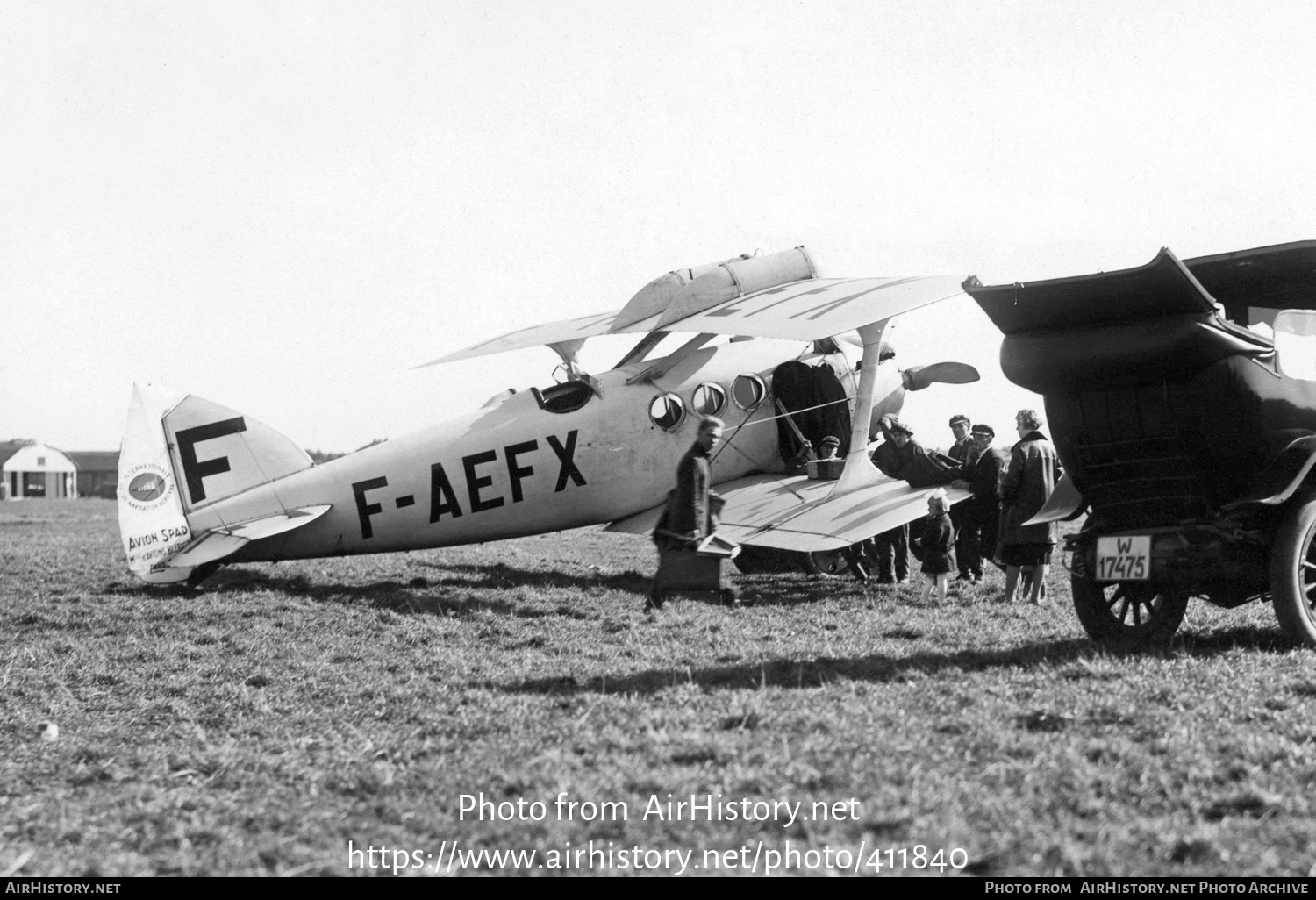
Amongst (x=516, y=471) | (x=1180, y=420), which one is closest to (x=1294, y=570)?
(x=1180, y=420)

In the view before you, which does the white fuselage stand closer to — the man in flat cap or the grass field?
the man in flat cap

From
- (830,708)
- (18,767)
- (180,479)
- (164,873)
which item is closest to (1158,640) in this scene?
(830,708)

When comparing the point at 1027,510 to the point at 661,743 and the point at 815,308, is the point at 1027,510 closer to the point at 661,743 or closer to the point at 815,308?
the point at 815,308

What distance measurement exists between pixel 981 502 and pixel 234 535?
8.03 meters

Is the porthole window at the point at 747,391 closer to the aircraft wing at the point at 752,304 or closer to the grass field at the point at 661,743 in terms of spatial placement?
the aircraft wing at the point at 752,304

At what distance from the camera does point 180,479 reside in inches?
492

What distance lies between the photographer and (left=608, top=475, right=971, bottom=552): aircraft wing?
11305 mm

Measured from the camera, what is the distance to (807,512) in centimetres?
1211

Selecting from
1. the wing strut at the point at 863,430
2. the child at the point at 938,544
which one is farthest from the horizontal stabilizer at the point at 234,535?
the child at the point at 938,544

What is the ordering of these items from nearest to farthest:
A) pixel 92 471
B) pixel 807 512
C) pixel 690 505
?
1. pixel 690 505
2. pixel 807 512
3. pixel 92 471

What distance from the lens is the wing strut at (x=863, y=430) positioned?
41.1 feet

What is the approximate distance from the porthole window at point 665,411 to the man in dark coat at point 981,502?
3.28 meters

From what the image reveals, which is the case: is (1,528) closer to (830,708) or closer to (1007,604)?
(1007,604)

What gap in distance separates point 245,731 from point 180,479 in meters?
7.15
